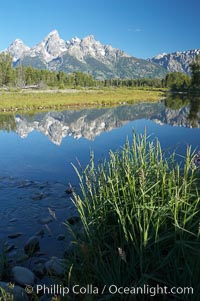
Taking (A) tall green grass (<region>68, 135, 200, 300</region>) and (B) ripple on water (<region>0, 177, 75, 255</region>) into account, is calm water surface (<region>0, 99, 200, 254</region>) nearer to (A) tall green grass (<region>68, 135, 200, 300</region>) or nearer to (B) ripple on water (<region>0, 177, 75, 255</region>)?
(B) ripple on water (<region>0, 177, 75, 255</region>)

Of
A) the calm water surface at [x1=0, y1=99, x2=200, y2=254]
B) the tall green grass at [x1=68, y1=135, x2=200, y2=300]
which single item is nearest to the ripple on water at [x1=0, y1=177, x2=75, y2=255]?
the calm water surface at [x1=0, y1=99, x2=200, y2=254]

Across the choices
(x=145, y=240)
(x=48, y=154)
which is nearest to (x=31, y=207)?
(x=145, y=240)

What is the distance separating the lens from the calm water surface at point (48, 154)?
11977 mm

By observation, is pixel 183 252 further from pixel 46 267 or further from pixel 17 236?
pixel 17 236

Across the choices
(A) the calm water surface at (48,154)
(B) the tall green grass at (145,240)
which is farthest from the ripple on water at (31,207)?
(B) the tall green grass at (145,240)

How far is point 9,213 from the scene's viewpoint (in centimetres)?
1195

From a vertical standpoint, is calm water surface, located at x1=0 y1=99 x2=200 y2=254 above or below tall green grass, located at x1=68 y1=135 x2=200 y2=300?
below

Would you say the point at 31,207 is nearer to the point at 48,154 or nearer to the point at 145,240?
the point at 145,240

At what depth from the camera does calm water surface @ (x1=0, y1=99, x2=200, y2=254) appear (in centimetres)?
1198

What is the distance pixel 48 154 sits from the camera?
22172mm

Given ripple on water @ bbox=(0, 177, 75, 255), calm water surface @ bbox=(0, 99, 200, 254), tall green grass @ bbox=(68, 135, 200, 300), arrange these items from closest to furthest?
1. tall green grass @ bbox=(68, 135, 200, 300)
2. ripple on water @ bbox=(0, 177, 75, 255)
3. calm water surface @ bbox=(0, 99, 200, 254)

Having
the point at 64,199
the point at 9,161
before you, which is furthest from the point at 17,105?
the point at 64,199

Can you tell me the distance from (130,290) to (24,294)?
2.31m

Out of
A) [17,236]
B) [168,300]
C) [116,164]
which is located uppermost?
[116,164]
